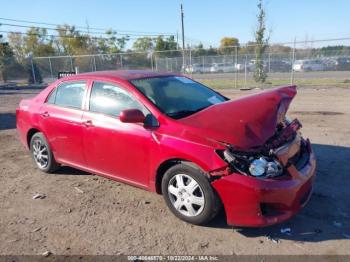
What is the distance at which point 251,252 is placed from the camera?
3312mm

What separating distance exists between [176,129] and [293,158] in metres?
1.33

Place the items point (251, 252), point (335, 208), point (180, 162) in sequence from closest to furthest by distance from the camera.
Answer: point (251, 252), point (180, 162), point (335, 208)

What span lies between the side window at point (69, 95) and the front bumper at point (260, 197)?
248 centimetres

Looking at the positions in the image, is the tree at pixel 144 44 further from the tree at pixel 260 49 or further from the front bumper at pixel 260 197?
the front bumper at pixel 260 197

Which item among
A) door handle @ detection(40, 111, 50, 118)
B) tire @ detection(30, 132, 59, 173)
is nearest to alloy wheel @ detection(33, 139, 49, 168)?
tire @ detection(30, 132, 59, 173)

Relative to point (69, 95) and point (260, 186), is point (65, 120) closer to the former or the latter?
point (69, 95)

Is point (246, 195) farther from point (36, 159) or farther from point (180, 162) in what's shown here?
point (36, 159)

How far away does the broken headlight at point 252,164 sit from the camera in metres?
3.39

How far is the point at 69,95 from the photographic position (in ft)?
16.9

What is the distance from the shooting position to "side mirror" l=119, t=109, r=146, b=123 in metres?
3.88

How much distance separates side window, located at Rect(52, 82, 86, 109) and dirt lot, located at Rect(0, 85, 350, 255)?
118 centimetres

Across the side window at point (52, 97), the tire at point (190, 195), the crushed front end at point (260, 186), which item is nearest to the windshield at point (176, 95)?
the tire at point (190, 195)

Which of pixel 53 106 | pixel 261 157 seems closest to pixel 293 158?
pixel 261 157

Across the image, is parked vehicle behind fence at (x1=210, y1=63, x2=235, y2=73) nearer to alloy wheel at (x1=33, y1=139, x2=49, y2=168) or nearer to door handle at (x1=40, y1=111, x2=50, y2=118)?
alloy wheel at (x1=33, y1=139, x2=49, y2=168)
